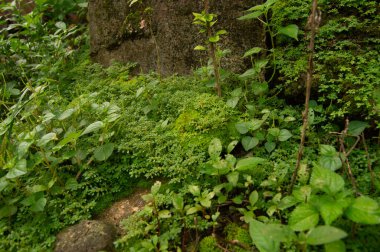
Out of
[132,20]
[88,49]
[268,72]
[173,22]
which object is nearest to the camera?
[268,72]

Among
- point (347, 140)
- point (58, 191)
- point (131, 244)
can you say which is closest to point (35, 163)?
point (58, 191)

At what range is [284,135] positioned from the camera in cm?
241

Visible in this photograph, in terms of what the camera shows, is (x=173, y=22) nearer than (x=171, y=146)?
No

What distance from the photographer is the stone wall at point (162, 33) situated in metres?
3.30

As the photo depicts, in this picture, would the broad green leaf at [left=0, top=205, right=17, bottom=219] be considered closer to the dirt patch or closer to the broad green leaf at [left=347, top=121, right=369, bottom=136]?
the dirt patch

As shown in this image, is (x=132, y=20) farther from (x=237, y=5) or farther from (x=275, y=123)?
(x=275, y=123)

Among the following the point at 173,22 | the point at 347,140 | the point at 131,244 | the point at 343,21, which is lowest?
the point at 131,244

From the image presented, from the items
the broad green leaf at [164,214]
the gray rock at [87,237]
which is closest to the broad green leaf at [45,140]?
the gray rock at [87,237]

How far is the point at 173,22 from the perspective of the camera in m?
3.57

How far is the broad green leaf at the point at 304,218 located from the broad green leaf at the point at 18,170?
186 centimetres

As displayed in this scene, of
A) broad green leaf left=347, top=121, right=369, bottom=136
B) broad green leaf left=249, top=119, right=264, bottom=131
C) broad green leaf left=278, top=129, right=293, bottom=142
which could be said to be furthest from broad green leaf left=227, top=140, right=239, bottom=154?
broad green leaf left=347, top=121, right=369, bottom=136

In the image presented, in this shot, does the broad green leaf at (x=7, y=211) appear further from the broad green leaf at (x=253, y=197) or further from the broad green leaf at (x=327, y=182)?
the broad green leaf at (x=327, y=182)

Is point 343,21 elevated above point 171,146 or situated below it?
above

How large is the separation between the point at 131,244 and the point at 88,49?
347 cm
